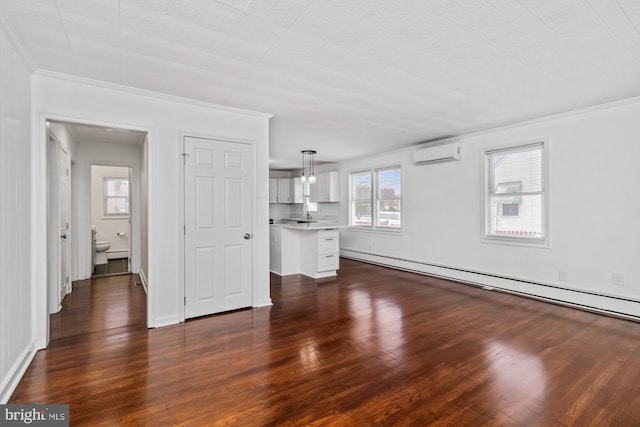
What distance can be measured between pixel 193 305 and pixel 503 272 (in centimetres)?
440

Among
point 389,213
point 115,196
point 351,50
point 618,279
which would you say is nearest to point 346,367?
point 351,50

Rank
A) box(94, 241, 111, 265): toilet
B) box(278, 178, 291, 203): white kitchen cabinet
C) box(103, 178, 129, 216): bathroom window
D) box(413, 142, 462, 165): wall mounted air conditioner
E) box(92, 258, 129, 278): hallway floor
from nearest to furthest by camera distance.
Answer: box(413, 142, 462, 165): wall mounted air conditioner, box(92, 258, 129, 278): hallway floor, box(94, 241, 111, 265): toilet, box(103, 178, 129, 216): bathroom window, box(278, 178, 291, 203): white kitchen cabinet

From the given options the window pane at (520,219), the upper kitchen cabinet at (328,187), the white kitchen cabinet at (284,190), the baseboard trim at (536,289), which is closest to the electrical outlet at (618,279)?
the baseboard trim at (536,289)

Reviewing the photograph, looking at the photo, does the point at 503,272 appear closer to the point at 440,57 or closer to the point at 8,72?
the point at 440,57

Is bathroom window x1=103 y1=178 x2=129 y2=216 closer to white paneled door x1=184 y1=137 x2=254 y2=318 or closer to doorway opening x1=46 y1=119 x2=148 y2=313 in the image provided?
doorway opening x1=46 y1=119 x2=148 y2=313

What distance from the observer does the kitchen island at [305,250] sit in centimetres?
562

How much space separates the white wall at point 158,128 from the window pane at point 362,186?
4065mm

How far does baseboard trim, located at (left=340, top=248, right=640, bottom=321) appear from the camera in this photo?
141 inches

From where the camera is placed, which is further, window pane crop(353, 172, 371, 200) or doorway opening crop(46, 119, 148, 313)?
window pane crop(353, 172, 371, 200)

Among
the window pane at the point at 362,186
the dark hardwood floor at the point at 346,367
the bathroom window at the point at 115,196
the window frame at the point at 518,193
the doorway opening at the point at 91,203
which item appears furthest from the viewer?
the bathroom window at the point at 115,196

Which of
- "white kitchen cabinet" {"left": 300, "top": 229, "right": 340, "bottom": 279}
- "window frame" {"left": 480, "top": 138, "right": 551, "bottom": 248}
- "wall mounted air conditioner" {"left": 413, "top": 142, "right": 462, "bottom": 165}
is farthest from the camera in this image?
"white kitchen cabinet" {"left": 300, "top": 229, "right": 340, "bottom": 279}

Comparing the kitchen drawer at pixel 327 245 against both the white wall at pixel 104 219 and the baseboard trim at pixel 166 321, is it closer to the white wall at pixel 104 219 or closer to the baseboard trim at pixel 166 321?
the baseboard trim at pixel 166 321

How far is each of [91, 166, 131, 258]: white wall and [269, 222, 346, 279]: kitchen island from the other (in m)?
4.23

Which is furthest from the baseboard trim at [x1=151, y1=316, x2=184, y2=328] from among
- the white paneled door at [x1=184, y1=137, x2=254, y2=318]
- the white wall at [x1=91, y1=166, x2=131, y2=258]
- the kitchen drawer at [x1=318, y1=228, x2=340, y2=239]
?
the white wall at [x1=91, y1=166, x2=131, y2=258]
